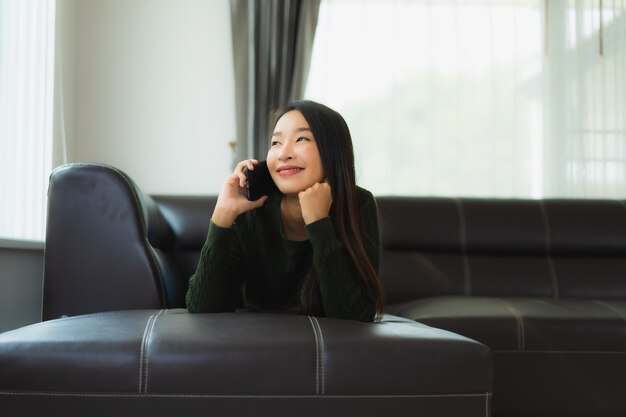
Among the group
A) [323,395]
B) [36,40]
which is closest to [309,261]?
[323,395]

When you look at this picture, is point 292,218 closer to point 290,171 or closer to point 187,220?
point 290,171

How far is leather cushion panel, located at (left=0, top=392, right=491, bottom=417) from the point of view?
1104mm

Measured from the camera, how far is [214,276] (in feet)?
4.91

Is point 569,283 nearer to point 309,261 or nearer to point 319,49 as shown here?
point 309,261

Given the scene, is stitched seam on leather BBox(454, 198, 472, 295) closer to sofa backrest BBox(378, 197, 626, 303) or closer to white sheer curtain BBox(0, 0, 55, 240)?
sofa backrest BBox(378, 197, 626, 303)

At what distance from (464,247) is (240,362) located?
1.63 m

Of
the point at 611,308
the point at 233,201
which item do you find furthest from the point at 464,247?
the point at 233,201

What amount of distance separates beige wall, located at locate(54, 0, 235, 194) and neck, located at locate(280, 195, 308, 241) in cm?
175

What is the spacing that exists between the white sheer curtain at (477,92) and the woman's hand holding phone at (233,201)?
1.85 meters

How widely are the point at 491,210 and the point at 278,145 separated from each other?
135 centimetres

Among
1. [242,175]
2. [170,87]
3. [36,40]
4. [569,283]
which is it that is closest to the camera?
[242,175]

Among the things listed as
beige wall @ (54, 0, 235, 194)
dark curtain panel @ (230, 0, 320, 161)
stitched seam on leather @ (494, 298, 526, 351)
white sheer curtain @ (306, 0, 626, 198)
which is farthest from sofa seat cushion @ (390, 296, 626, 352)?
beige wall @ (54, 0, 235, 194)

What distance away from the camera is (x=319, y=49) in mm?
3396

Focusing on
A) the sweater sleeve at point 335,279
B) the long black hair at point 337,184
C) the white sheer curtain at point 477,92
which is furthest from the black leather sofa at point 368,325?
the white sheer curtain at point 477,92
